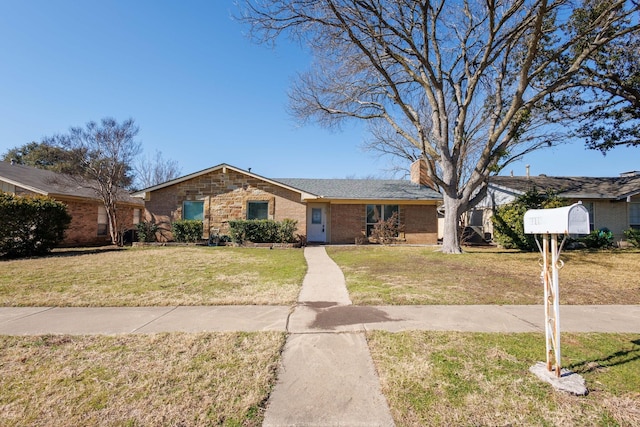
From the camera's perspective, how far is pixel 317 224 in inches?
723

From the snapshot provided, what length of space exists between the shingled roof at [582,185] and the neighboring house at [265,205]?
6186 mm

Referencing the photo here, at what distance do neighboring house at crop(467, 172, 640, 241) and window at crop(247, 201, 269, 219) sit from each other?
13.0m

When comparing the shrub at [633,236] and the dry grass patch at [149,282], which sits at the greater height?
the shrub at [633,236]

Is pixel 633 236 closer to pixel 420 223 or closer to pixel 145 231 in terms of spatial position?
pixel 420 223

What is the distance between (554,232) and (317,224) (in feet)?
52.3

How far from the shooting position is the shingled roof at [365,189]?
691 inches

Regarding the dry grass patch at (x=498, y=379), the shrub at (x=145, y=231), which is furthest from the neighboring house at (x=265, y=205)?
the dry grass patch at (x=498, y=379)

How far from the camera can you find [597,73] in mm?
12672

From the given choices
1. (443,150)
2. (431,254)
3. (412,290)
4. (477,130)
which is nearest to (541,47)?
(443,150)

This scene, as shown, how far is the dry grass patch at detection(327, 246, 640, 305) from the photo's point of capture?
19.0 ft

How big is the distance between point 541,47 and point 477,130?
7.50 meters

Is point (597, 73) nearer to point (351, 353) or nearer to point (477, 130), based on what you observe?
point (477, 130)

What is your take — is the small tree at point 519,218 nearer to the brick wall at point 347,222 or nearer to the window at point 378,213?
the window at point 378,213

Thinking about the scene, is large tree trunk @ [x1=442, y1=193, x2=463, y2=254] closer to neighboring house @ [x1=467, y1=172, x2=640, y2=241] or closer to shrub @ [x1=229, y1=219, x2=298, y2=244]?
neighboring house @ [x1=467, y1=172, x2=640, y2=241]
